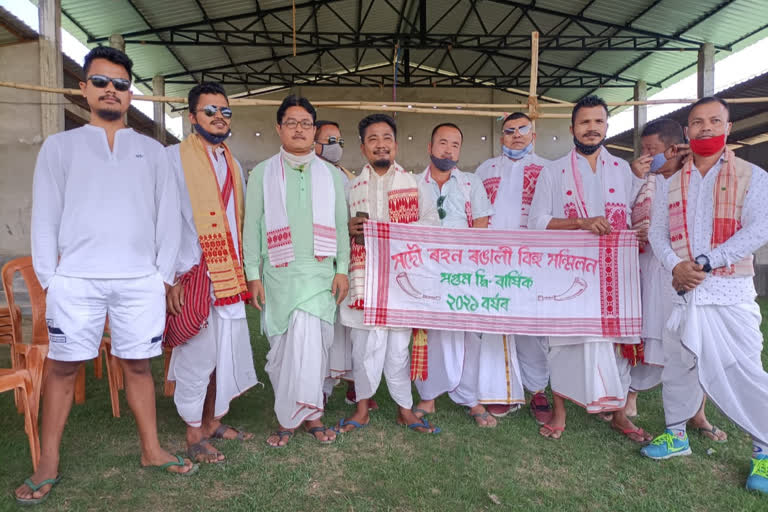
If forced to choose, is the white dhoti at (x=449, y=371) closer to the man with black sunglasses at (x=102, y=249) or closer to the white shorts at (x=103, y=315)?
the man with black sunglasses at (x=102, y=249)

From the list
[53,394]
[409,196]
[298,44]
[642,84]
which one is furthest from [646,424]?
[642,84]

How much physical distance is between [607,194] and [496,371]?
1.26m

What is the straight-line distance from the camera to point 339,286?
2896 millimetres

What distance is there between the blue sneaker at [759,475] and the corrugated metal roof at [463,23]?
10.8 meters

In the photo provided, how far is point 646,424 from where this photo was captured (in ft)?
10.3

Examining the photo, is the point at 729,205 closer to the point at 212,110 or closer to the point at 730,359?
the point at 730,359

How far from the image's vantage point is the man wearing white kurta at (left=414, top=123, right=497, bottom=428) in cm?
318

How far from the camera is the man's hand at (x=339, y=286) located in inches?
114

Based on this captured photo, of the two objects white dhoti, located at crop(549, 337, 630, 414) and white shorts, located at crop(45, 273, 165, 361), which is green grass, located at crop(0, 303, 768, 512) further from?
white shorts, located at crop(45, 273, 165, 361)

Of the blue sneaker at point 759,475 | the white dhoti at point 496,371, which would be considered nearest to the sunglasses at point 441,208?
the white dhoti at point 496,371

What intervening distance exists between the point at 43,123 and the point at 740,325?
1002 centimetres

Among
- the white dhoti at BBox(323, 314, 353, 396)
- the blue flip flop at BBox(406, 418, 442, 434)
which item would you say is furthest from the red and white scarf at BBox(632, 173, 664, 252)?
the white dhoti at BBox(323, 314, 353, 396)

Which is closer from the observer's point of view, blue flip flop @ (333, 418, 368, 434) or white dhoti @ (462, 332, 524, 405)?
blue flip flop @ (333, 418, 368, 434)

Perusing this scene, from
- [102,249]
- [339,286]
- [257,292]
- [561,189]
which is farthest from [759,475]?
[102,249]
